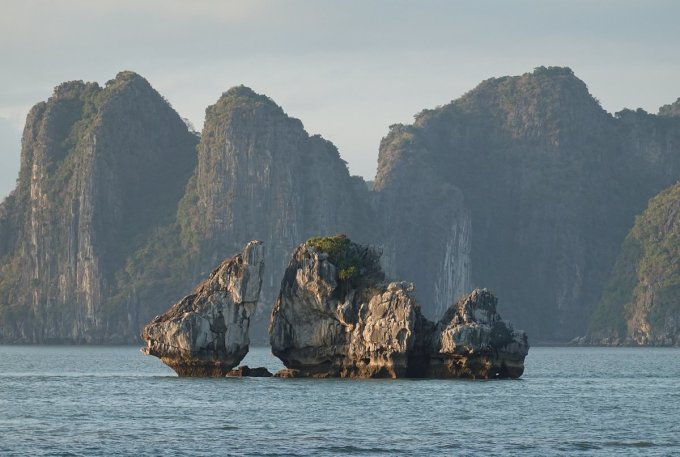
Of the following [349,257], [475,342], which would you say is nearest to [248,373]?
[349,257]

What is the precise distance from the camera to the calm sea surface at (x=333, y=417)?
55281 millimetres

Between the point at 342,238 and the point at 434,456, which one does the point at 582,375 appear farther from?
the point at 434,456

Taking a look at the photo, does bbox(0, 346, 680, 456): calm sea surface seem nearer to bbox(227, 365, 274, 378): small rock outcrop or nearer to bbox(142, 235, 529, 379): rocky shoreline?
bbox(142, 235, 529, 379): rocky shoreline

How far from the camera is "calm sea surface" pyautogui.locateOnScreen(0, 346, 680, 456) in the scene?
181 ft

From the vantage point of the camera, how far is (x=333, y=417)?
6531 cm

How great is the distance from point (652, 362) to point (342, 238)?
Result: 59009 mm

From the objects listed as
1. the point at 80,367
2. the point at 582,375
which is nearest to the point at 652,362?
the point at 582,375

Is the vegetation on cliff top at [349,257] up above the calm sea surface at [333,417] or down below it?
above

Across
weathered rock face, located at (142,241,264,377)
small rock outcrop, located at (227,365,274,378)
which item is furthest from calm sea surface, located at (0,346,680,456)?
small rock outcrop, located at (227,365,274,378)

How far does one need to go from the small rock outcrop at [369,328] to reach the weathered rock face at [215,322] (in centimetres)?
265

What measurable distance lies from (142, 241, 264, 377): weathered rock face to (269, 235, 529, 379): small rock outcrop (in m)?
2.65

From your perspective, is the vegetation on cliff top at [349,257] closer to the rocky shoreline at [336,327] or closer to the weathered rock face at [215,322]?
the rocky shoreline at [336,327]

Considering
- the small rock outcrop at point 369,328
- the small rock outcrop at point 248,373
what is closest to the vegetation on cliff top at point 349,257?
the small rock outcrop at point 369,328

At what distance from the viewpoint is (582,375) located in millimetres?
106188
